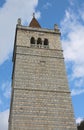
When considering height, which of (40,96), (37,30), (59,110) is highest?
(37,30)

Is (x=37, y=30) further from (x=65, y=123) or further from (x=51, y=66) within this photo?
(x=65, y=123)

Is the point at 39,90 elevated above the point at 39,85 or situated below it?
below

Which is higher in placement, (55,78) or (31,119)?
(55,78)

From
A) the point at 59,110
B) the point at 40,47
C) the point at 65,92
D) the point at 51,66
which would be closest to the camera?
the point at 59,110

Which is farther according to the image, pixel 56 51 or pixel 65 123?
pixel 56 51

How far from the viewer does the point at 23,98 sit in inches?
687

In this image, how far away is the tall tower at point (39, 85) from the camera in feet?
54.3

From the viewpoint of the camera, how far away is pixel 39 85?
61.1 ft

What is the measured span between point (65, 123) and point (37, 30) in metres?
10.7

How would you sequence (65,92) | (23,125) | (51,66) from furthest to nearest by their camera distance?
(51,66)
(65,92)
(23,125)

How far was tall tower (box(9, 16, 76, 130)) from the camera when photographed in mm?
16547

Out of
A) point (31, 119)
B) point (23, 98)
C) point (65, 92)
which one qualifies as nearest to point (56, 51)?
point (65, 92)

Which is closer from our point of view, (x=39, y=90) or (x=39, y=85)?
(x=39, y=90)

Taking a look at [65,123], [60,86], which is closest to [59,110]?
[65,123]
